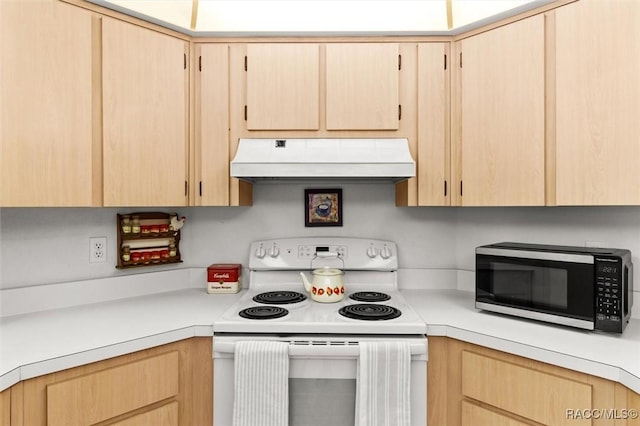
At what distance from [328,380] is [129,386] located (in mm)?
718

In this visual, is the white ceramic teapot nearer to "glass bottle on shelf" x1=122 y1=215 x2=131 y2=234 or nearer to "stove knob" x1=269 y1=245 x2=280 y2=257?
"stove knob" x1=269 y1=245 x2=280 y2=257

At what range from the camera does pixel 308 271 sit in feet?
6.35

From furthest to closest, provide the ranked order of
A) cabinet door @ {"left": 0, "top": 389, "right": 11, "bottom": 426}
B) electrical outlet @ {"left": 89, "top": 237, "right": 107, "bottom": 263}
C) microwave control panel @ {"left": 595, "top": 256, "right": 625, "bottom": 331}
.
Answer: electrical outlet @ {"left": 89, "top": 237, "right": 107, "bottom": 263} → microwave control panel @ {"left": 595, "top": 256, "right": 625, "bottom": 331} → cabinet door @ {"left": 0, "top": 389, "right": 11, "bottom": 426}

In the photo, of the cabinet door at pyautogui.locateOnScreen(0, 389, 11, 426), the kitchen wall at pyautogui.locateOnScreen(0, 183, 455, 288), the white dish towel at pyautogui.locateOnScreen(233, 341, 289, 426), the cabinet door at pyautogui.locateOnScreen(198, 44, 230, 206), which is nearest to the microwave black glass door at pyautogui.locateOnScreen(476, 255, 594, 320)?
the kitchen wall at pyautogui.locateOnScreen(0, 183, 455, 288)

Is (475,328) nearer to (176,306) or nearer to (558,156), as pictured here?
(558,156)

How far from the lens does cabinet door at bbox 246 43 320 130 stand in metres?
1.63

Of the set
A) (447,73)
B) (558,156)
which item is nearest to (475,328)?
(558,156)

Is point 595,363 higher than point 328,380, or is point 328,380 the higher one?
point 595,363

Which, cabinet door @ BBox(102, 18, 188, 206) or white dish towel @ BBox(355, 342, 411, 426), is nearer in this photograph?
white dish towel @ BBox(355, 342, 411, 426)

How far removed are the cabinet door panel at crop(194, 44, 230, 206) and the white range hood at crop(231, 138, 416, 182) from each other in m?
0.16

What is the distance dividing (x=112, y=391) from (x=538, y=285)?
1.64m

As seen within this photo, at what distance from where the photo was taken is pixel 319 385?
131 centimetres

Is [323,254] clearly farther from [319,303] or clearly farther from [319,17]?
[319,17]

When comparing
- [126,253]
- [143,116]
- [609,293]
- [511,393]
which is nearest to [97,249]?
[126,253]
